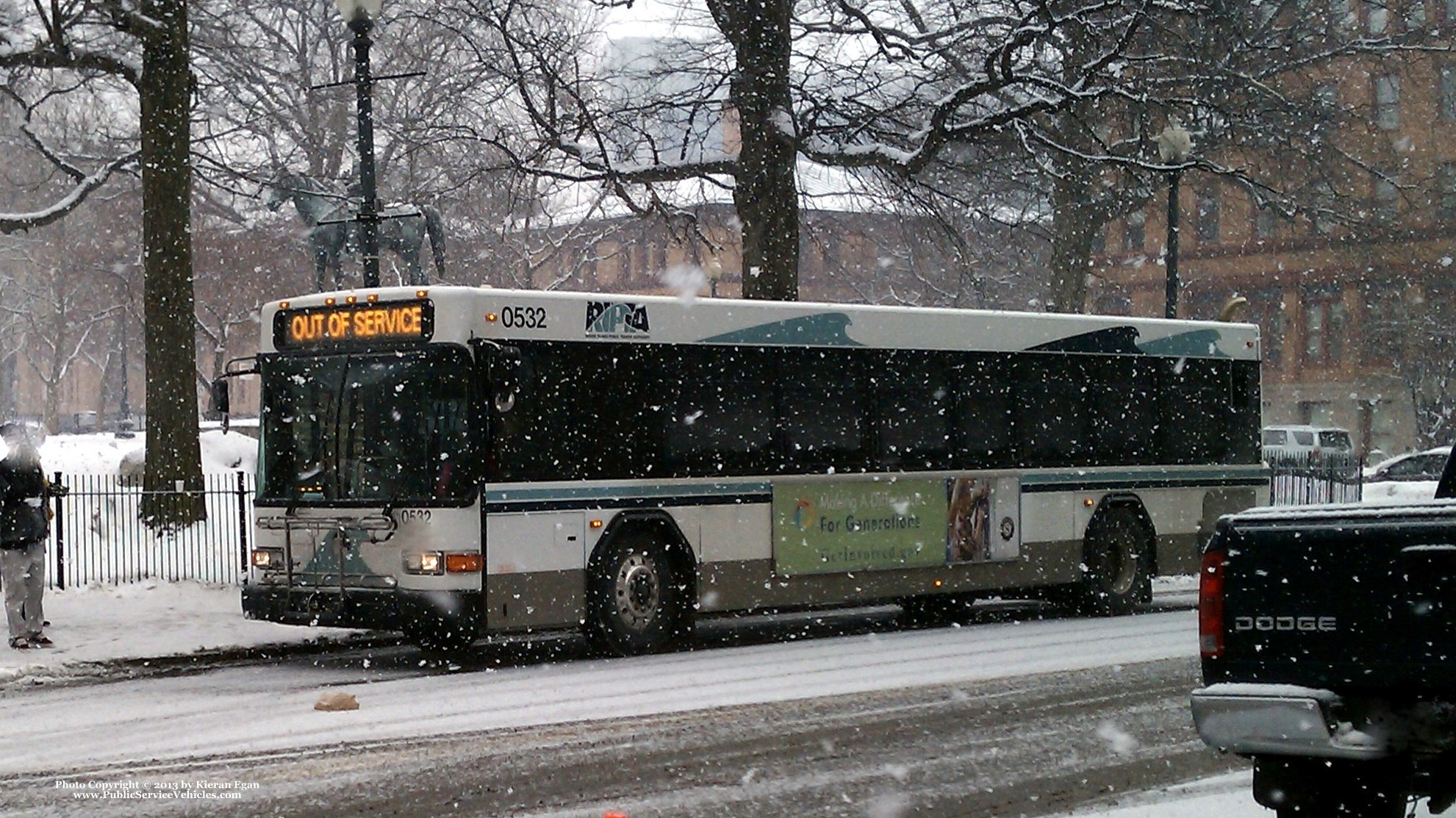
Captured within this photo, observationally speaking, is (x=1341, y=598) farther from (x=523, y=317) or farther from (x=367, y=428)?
(x=367, y=428)

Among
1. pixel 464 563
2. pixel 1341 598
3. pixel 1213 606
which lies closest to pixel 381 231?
pixel 464 563

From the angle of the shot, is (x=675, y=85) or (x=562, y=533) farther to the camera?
(x=675, y=85)

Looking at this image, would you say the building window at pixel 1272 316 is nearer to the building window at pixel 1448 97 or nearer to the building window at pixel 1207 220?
the building window at pixel 1207 220

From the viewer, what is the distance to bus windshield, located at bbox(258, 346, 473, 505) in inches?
556

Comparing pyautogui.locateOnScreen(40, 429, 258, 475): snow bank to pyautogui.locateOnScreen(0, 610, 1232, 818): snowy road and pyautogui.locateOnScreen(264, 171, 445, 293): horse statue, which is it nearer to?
pyautogui.locateOnScreen(264, 171, 445, 293): horse statue

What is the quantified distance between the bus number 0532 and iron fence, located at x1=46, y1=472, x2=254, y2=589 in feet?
21.4

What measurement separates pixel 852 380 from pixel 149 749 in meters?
8.51

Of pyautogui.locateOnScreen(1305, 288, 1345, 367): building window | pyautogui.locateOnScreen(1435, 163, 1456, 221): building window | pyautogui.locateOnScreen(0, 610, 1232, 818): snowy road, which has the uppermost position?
pyautogui.locateOnScreen(1435, 163, 1456, 221): building window

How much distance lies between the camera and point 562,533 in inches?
579

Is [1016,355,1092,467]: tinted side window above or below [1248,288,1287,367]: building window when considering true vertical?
below

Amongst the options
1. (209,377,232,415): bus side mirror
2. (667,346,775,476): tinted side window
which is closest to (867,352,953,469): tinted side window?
(667,346,775,476): tinted side window

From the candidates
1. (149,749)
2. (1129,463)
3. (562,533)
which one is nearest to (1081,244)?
(1129,463)

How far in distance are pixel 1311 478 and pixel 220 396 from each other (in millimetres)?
24240

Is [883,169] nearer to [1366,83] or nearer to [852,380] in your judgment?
[852,380]
